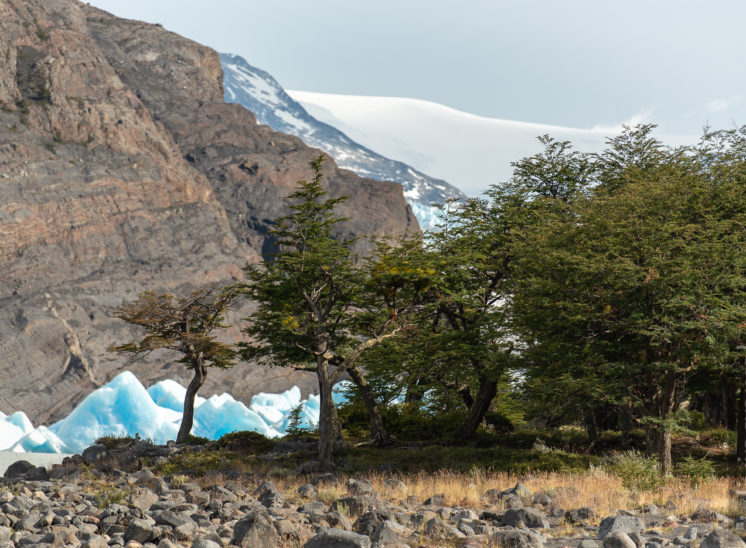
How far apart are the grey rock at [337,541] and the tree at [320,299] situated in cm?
1356

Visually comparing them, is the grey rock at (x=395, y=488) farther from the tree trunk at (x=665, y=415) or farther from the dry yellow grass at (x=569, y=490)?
the tree trunk at (x=665, y=415)

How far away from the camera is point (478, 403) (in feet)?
94.0

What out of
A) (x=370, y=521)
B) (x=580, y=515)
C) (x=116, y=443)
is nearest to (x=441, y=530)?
(x=370, y=521)

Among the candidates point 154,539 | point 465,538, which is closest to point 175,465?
point 154,539

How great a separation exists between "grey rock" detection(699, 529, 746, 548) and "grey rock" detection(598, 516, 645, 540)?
1679 millimetres

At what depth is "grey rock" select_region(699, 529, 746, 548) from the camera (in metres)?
8.52

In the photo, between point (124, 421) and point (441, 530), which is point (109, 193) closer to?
point (124, 421)

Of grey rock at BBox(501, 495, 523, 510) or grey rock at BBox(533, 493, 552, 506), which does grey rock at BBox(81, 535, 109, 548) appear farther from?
grey rock at BBox(533, 493, 552, 506)

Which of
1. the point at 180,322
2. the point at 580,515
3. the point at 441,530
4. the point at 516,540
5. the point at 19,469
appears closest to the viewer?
the point at 516,540

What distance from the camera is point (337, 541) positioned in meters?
8.95

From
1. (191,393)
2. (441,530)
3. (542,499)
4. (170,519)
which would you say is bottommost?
(191,393)

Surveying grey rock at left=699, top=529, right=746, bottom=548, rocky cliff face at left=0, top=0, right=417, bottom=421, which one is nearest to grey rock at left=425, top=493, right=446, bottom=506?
grey rock at left=699, top=529, right=746, bottom=548

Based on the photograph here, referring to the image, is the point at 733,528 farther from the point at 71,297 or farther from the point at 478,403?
the point at 71,297

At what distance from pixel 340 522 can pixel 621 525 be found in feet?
15.3
